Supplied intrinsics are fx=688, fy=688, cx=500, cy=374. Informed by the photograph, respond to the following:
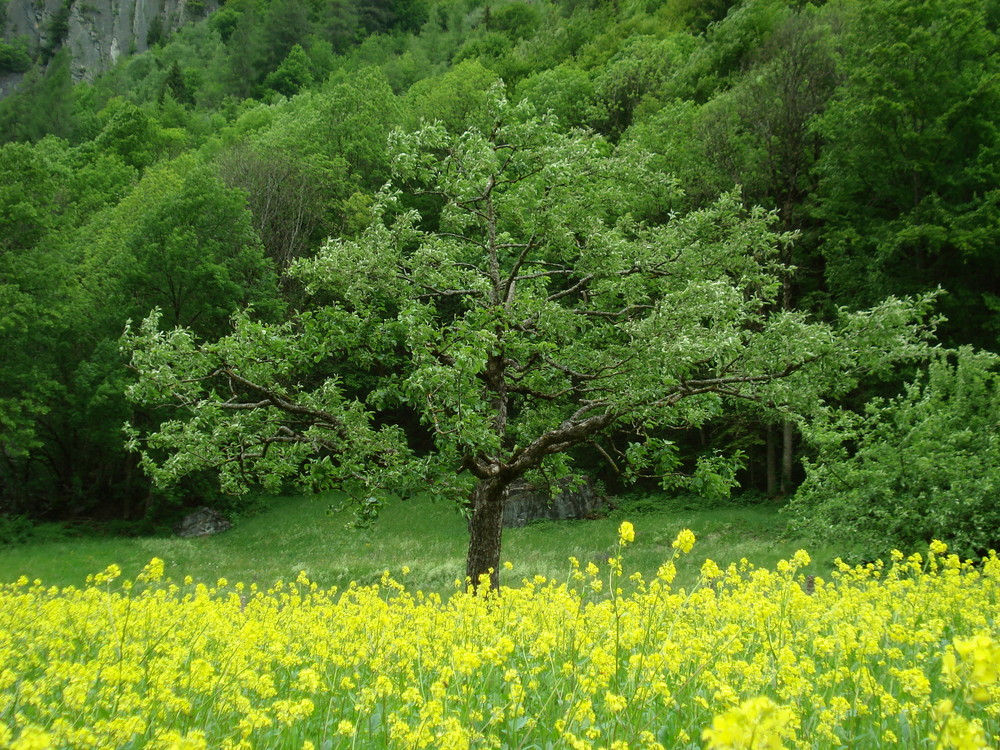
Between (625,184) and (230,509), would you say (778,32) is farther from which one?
(230,509)

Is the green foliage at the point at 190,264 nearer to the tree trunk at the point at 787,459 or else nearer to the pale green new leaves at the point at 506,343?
the pale green new leaves at the point at 506,343

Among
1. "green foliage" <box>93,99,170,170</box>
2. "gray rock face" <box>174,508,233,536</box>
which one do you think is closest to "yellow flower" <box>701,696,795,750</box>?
"gray rock face" <box>174,508,233,536</box>

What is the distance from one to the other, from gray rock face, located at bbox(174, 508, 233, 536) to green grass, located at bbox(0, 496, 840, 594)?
843 mm

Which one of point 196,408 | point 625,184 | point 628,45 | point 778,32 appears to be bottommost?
point 196,408

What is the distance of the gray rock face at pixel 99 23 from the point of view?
128 m

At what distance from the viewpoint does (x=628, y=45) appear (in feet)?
174

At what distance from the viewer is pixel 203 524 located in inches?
1299

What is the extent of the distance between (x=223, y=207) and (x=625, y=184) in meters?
26.5

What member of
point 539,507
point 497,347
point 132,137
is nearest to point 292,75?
point 132,137

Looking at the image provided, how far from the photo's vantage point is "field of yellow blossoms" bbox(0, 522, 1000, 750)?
3.22 meters

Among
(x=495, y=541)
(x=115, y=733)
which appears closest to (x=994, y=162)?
(x=495, y=541)

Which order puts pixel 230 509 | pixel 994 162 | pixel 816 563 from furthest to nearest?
pixel 230 509, pixel 994 162, pixel 816 563

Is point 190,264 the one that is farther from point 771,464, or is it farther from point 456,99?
point 771,464

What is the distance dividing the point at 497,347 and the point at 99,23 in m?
157
